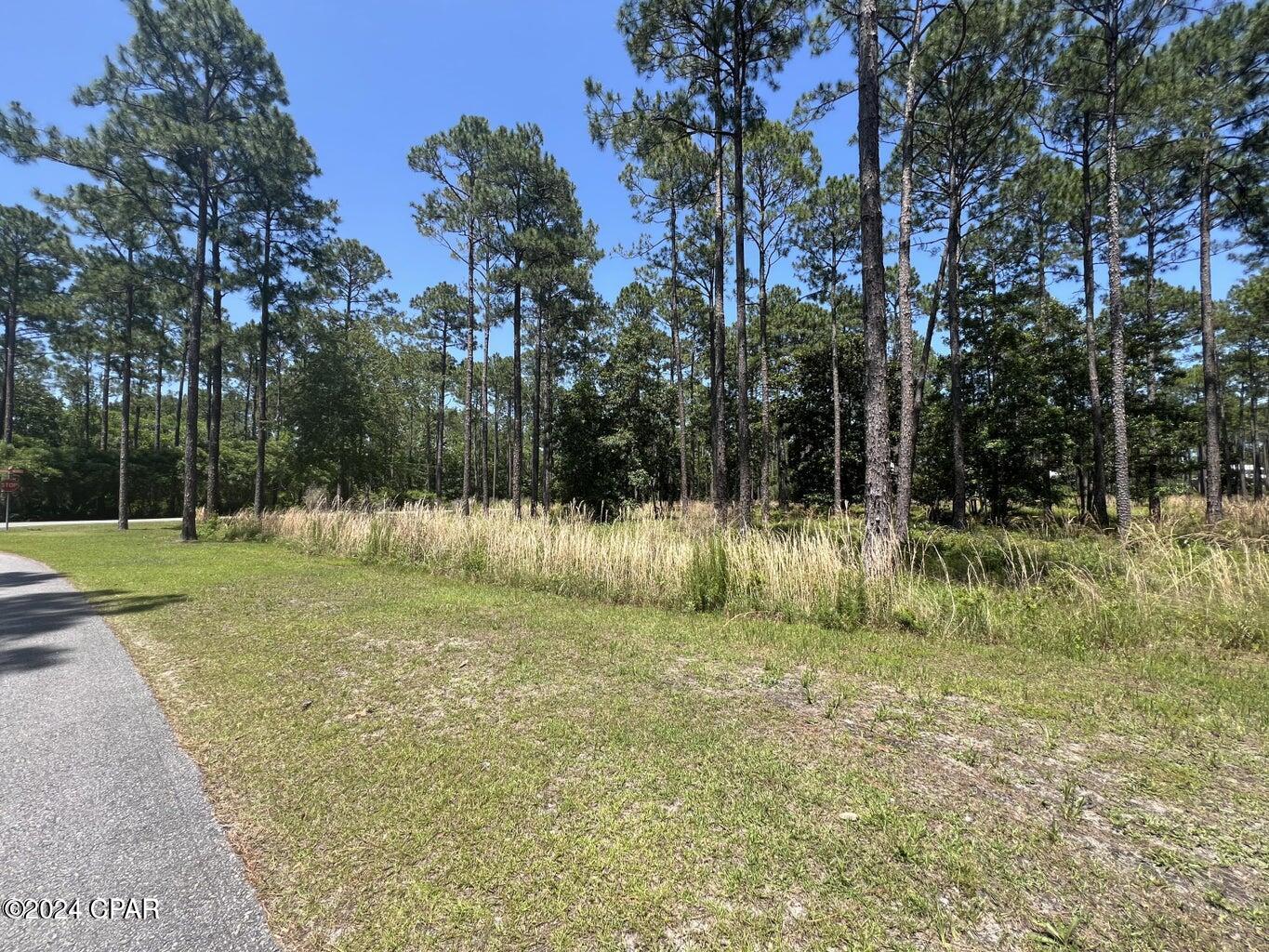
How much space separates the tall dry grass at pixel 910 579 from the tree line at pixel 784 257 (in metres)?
0.98

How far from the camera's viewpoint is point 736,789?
2.51 meters

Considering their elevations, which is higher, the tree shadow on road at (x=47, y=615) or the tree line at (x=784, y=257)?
the tree line at (x=784, y=257)

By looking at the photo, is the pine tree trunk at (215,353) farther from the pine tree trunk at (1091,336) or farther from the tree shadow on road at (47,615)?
the pine tree trunk at (1091,336)

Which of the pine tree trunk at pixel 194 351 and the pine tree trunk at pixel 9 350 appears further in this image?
the pine tree trunk at pixel 9 350

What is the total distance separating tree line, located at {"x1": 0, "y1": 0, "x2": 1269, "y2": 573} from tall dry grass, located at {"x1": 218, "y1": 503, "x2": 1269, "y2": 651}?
0.98 meters

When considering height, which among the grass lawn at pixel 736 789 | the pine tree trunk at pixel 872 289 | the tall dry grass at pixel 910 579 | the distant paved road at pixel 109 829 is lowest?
the distant paved road at pixel 109 829

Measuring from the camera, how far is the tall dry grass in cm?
493

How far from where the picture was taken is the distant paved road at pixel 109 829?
70.8 inches

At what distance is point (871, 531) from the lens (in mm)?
6582

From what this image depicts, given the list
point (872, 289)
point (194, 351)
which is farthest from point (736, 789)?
point (194, 351)

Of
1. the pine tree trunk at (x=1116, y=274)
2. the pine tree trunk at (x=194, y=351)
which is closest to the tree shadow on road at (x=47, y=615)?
the pine tree trunk at (x=194, y=351)

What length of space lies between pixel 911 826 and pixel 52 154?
24.5 meters

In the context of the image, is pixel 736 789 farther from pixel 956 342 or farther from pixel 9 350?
pixel 9 350

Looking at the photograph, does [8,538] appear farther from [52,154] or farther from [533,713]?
[533,713]
